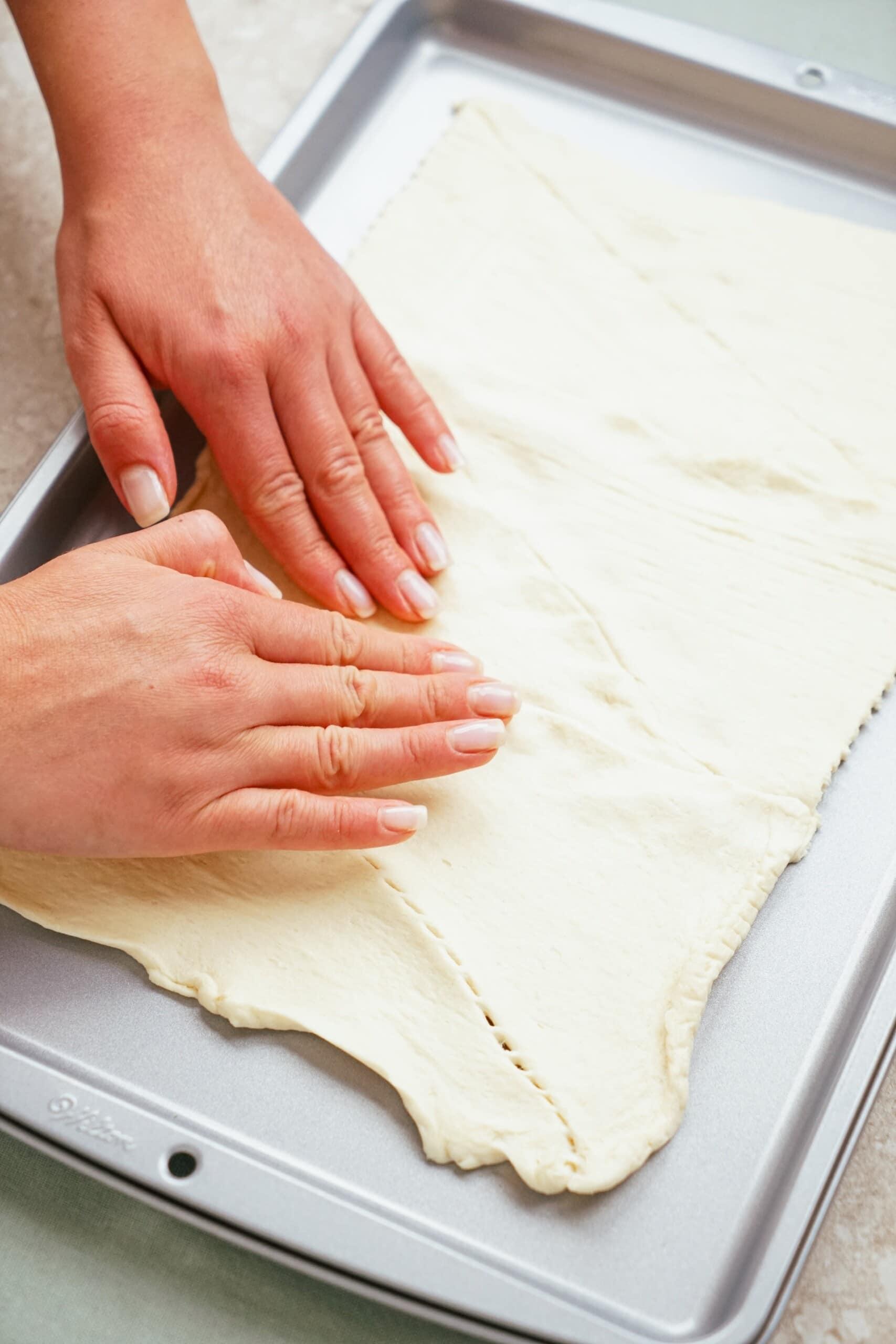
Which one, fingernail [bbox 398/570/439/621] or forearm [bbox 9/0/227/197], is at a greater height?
forearm [bbox 9/0/227/197]

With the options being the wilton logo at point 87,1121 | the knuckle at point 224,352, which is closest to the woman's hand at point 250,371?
the knuckle at point 224,352

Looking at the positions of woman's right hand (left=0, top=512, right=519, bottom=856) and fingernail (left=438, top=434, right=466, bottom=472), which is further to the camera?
A: fingernail (left=438, top=434, right=466, bottom=472)

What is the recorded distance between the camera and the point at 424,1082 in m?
0.59

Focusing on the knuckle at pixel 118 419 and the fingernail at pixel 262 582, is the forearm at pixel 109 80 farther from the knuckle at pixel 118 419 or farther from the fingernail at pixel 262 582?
the fingernail at pixel 262 582

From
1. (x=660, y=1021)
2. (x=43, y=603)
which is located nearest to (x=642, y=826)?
(x=660, y=1021)

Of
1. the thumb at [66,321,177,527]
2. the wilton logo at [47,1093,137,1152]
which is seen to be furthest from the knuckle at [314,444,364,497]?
the wilton logo at [47,1093,137,1152]

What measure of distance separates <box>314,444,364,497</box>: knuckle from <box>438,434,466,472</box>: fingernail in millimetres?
67

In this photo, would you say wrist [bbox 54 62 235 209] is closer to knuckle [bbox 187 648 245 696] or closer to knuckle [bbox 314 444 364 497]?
knuckle [bbox 314 444 364 497]

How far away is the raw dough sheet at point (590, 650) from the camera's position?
23.5 inches

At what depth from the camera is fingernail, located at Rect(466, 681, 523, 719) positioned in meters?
0.64

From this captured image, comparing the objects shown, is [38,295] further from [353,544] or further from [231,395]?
[353,544]

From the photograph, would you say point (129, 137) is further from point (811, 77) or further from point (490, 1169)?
point (490, 1169)

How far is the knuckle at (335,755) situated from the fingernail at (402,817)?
0.03 m

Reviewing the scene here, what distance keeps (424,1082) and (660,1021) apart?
0.47 feet
